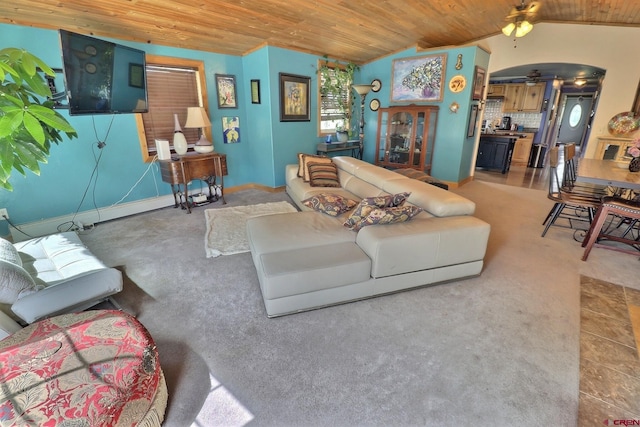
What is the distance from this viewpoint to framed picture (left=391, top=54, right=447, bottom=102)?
4.76m

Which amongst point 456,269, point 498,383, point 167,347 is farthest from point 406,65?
point 167,347

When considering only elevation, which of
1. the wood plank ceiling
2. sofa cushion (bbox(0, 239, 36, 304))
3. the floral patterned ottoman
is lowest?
the floral patterned ottoman

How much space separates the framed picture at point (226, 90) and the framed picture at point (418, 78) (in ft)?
9.19

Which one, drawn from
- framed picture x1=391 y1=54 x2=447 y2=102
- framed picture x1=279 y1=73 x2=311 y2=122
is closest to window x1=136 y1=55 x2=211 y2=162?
framed picture x1=279 y1=73 x2=311 y2=122

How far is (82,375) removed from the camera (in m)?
1.14

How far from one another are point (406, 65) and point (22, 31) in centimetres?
496

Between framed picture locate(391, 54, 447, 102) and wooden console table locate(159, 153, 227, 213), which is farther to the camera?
framed picture locate(391, 54, 447, 102)

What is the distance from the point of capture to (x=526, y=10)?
3.15m

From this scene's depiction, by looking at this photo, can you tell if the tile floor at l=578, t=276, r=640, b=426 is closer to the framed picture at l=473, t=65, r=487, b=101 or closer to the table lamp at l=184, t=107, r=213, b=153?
the framed picture at l=473, t=65, r=487, b=101

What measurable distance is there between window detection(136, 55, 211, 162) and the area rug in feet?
4.15

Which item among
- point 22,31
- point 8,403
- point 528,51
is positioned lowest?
point 8,403

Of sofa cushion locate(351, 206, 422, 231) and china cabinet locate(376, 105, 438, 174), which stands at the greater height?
china cabinet locate(376, 105, 438, 174)

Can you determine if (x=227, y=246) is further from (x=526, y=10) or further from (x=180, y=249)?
(x=526, y=10)

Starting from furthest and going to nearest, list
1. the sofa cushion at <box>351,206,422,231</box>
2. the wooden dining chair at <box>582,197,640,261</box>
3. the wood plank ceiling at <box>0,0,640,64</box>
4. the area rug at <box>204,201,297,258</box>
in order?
the area rug at <box>204,201,297,258</box>, the wood plank ceiling at <box>0,0,640,64</box>, the wooden dining chair at <box>582,197,640,261</box>, the sofa cushion at <box>351,206,422,231</box>
